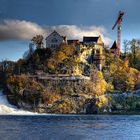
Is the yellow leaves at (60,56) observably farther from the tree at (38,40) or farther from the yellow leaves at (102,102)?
the yellow leaves at (102,102)

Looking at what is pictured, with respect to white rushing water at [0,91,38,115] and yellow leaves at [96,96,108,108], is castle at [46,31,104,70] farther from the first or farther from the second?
white rushing water at [0,91,38,115]

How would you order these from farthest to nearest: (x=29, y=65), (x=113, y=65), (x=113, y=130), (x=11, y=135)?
1. (x=113, y=65)
2. (x=29, y=65)
3. (x=113, y=130)
4. (x=11, y=135)

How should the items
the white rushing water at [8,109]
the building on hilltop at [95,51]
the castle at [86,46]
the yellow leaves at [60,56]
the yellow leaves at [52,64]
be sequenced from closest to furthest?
the white rushing water at [8,109] < the yellow leaves at [52,64] < the yellow leaves at [60,56] < the castle at [86,46] < the building on hilltop at [95,51]

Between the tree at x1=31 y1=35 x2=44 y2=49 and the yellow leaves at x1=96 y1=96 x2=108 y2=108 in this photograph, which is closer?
the yellow leaves at x1=96 y1=96 x2=108 y2=108

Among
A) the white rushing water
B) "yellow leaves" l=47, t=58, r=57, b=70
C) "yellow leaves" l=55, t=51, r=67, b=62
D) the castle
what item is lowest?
the white rushing water

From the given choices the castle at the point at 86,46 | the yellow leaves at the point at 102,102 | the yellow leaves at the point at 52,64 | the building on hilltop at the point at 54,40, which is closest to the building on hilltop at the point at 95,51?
the castle at the point at 86,46

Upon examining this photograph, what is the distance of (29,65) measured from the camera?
178625 millimetres

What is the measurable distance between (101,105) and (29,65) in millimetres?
29995

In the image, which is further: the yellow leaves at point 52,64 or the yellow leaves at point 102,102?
the yellow leaves at point 52,64

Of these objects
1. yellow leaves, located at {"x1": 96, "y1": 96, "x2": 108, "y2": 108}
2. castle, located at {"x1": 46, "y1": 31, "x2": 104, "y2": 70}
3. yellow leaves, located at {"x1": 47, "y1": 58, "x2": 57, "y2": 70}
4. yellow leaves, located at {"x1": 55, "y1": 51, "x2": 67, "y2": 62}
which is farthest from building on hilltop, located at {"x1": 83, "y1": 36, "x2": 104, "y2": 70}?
yellow leaves, located at {"x1": 96, "y1": 96, "x2": 108, "y2": 108}

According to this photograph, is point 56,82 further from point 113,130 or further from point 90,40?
point 113,130

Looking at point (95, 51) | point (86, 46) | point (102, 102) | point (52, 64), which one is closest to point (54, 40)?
point (86, 46)

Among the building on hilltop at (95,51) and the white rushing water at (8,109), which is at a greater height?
the building on hilltop at (95,51)

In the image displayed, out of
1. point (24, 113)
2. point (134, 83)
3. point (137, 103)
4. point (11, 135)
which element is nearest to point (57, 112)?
point (24, 113)
